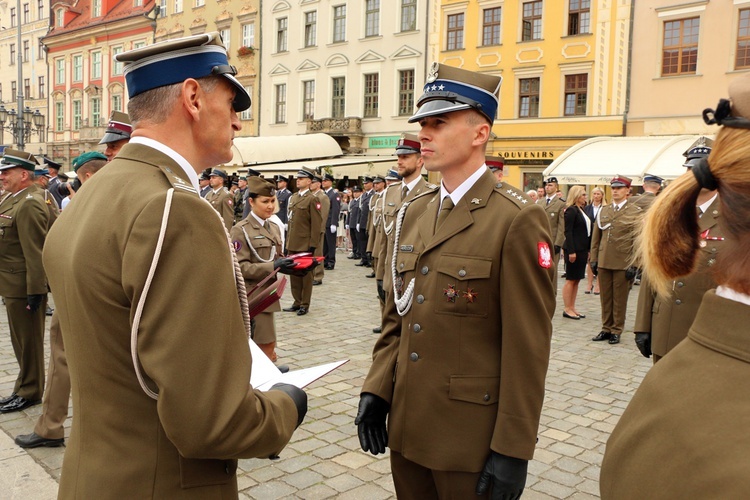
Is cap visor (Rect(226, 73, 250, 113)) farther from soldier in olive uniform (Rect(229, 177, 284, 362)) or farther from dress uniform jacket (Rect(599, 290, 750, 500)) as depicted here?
soldier in olive uniform (Rect(229, 177, 284, 362))

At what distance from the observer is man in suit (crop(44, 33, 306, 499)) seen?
4.73 ft

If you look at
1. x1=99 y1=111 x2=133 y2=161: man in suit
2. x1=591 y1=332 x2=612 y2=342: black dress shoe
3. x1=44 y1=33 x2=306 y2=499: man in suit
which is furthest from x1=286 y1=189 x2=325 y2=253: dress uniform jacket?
x1=44 y1=33 x2=306 y2=499: man in suit

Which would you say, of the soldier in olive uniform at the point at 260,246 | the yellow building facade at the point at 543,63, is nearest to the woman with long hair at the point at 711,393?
the soldier in olive uniform at the point at 260,246

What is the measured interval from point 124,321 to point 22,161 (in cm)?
509

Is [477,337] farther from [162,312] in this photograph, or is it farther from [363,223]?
[363,223]

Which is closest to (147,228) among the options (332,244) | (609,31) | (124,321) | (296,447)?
(124,321)

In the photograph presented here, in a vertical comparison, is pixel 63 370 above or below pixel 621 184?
below

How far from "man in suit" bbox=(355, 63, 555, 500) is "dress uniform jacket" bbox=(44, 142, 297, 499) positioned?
0.85m

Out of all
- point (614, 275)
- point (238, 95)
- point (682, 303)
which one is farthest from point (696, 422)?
point (614, 275)

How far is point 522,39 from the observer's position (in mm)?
26781

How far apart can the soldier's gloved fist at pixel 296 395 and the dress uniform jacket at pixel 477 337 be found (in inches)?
29.7

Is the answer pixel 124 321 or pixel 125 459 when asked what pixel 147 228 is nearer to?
pixel 124 321

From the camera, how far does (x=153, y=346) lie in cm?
145

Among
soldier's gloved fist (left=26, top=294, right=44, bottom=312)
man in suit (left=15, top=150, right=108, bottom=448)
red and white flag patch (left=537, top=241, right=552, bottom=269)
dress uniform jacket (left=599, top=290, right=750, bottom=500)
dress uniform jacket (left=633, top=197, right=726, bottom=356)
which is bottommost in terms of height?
man in suit (left=15, top=150, right=108, bottom=448)
